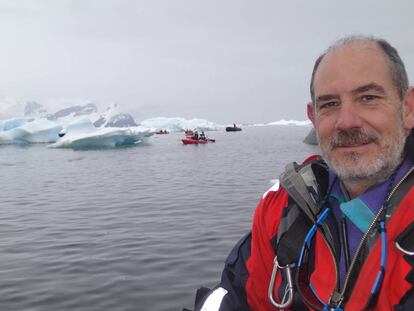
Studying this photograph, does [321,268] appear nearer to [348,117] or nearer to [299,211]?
[299,211]

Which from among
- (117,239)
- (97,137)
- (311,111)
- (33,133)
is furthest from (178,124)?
(311,111)

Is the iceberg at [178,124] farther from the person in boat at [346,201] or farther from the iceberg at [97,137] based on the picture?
the person in boat at [346,201]

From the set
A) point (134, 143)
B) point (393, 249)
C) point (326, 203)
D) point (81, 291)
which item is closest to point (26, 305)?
point (81, 291)

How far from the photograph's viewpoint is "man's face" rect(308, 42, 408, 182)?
2.33 meters

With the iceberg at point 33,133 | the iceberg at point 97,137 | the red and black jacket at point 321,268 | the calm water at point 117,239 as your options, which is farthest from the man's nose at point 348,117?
the iceberg at point 33,133

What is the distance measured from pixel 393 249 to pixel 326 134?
28.2 inches

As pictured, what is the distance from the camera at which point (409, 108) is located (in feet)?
8.07

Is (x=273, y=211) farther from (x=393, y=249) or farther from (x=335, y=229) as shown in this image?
(x=393, y=249)

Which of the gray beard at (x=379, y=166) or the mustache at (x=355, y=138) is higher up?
the mustache at (x=355, y=138)

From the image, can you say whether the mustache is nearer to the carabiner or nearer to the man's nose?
the man's nose

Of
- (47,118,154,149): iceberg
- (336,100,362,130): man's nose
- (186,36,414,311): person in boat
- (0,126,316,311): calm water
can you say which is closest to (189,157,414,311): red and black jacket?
(186,36,414,311): person in boat

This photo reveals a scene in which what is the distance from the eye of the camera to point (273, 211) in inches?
104

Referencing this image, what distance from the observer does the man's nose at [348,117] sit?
2.32 meters

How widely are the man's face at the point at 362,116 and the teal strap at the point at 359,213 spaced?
14 cm
